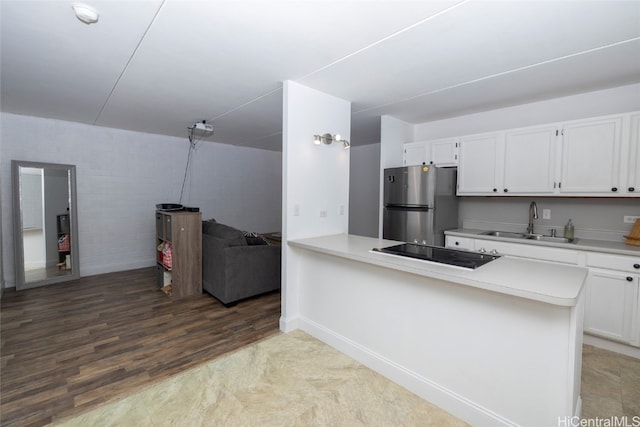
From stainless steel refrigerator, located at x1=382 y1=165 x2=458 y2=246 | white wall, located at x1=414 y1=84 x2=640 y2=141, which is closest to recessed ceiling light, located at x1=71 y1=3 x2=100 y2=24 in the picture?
stainless steel refrigerator, located at x1=382 y1=165 x2=458 y2=246

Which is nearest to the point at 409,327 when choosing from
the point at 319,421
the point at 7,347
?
the point at 319,421

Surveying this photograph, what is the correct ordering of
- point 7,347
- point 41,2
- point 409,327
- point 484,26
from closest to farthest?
point 41,2 → point 484,26 → point 409,327 → point 7,347

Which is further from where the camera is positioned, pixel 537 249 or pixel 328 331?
pixel 537 249

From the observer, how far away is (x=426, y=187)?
3355mm

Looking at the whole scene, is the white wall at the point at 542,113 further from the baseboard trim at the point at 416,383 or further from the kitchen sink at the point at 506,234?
the baseboard trim at the point at 416,383

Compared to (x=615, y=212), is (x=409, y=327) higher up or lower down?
lower down

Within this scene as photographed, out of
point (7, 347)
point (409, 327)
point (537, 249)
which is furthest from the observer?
point (537, 249)

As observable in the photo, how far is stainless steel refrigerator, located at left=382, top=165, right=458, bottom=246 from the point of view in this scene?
A: 335 cm

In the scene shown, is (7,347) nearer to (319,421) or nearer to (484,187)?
(319,421)

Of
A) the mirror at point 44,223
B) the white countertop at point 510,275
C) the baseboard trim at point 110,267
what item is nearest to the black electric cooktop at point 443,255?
the white countertop at point 510,275

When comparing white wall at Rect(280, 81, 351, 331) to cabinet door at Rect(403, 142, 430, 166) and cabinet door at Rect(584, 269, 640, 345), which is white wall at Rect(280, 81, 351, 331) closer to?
cabinet door at Rect(403, 142, 430, 166)

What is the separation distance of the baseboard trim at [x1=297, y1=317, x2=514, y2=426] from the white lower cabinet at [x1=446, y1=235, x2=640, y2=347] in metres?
1.25

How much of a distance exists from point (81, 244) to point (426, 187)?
529cm

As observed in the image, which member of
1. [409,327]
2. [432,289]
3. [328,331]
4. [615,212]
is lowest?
[328,331]
